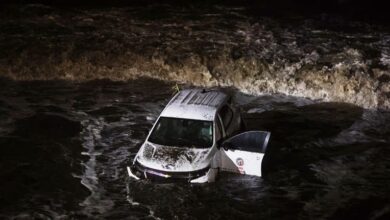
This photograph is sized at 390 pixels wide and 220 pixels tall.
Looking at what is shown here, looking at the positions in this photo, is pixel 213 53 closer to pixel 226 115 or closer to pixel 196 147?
pixel 226 115

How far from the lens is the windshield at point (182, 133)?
32.8ft

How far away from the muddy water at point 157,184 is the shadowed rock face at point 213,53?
1469mm

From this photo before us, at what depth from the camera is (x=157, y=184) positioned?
10.0 meters

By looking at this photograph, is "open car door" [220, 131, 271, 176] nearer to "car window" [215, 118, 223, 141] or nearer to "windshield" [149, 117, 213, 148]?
"car window" [215, 118, 223, 141]

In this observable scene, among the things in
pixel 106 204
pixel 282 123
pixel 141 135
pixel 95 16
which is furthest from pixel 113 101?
pixel 95 16

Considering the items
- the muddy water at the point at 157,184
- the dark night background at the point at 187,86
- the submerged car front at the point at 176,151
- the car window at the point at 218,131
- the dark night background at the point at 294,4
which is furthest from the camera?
the dark night background at the point at 294,4

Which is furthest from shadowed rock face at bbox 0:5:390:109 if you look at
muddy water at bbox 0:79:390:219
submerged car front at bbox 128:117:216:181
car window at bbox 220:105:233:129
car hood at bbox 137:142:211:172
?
car hood at bbox 137:142:211:172

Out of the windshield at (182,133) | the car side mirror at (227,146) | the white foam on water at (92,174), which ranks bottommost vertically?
the white foam on water at (92,174)

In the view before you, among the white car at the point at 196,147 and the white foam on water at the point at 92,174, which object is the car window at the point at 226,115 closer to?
the white car at the point at 196,147

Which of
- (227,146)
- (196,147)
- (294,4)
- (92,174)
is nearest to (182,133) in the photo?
(196,147)

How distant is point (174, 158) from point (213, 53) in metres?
10.7

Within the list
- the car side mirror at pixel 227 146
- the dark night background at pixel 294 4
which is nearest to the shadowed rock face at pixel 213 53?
the dark night background at pixel 294 4

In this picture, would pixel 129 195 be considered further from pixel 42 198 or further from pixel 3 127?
pixel 3 127

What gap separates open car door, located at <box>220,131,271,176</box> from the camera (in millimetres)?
9641
